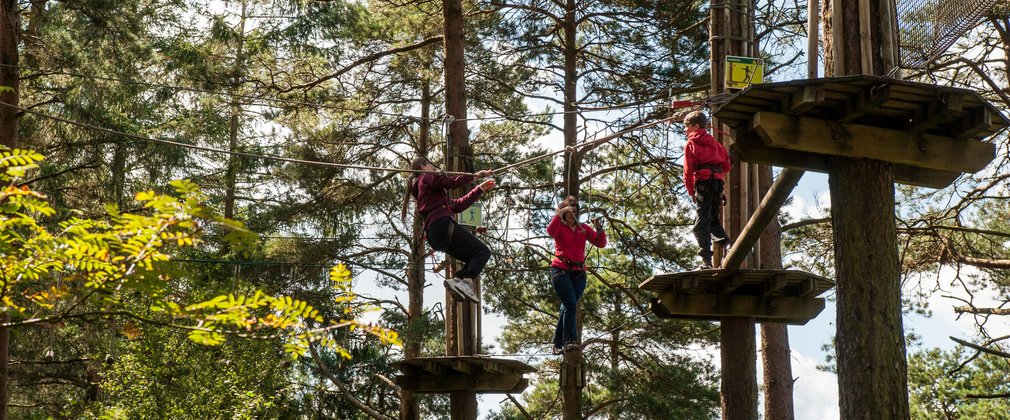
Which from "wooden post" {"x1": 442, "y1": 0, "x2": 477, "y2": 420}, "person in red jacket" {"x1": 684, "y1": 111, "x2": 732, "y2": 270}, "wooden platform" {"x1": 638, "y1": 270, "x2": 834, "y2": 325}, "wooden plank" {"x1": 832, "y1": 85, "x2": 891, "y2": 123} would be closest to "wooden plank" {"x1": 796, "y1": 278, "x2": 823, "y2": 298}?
"wooden platform" {"x1": 638, "y1": 270, "x2": 834, "y2": 325}

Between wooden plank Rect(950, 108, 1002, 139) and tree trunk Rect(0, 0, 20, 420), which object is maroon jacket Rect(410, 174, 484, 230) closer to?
wooden plank Rect(950, 108, 1002, 139)

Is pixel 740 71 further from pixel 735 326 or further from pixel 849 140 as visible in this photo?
pixel 735 326

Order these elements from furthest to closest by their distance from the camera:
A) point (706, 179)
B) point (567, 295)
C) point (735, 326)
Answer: point (567, 295) < point (735, 326) < point (706, 179)

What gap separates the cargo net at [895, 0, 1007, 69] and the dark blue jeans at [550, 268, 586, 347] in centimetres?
341

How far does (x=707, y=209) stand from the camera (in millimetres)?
8258

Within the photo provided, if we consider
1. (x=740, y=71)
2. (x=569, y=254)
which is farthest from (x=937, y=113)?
(x=569, y=254)

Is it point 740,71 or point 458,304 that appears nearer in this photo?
point 740,71

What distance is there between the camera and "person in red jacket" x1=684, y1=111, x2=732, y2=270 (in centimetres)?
822

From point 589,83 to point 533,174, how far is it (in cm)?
201

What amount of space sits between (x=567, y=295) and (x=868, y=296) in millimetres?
3613

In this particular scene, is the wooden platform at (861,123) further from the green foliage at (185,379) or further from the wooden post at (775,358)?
the green foliage at (185,379)

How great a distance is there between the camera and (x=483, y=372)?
10789 millimetres

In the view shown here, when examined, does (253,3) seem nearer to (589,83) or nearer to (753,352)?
(589,83)

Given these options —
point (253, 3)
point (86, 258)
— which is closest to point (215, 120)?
point (253, 3)
